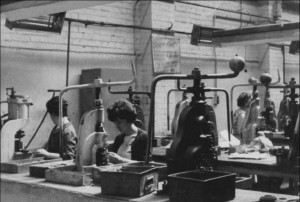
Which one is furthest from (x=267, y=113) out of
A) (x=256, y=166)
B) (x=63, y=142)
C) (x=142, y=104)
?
(x=142, y=104)

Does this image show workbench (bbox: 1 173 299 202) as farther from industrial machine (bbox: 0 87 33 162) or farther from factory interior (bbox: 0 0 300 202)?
industrial machine (bbox: 0 87 33 162)

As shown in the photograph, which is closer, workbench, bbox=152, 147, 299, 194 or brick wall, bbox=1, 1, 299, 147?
workbench, bbox=152, 147, 299, 194

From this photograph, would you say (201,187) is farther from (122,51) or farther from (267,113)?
(122,51)

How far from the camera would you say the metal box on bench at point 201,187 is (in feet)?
6.57

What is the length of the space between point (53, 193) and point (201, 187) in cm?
93

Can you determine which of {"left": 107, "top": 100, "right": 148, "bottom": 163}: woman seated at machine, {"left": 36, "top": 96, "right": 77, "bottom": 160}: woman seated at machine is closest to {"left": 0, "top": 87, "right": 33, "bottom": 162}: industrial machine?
{"left": 36, "top": 96, "right": 77, "bottom": 160}: woman seated at machine

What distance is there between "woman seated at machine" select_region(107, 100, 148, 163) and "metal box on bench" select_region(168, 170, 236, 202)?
4.11 feet

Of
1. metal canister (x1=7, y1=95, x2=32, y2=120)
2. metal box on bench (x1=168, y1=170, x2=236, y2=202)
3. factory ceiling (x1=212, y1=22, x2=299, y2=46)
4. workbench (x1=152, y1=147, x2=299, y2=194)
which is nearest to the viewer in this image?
metal box on bench (x1=168, y1=170, x2=236, y2=202)

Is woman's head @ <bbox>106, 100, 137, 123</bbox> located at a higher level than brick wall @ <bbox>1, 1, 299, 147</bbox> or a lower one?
lower

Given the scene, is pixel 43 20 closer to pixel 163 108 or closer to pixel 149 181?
pixel 163 108

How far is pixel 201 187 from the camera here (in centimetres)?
199

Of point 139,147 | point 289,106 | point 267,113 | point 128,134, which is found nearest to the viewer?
point 139,147

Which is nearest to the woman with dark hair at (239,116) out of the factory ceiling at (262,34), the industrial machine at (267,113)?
the industrial machine at (267,113)

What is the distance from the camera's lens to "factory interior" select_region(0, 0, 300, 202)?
7.41ft
